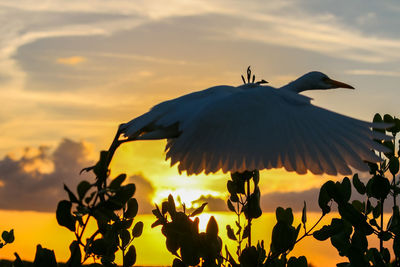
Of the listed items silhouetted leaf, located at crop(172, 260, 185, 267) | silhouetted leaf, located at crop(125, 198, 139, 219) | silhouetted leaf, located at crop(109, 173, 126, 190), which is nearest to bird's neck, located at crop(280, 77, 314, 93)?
silhouetted leaf, located at crop(125, 198, 139, 219)

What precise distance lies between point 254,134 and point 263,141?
2.6 inches

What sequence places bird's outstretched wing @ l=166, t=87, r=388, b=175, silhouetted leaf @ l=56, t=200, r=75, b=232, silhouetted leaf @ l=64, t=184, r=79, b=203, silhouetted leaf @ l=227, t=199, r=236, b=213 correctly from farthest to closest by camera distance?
silhouetted leaf @ l=227, t=199, r=236, b=213
bird's outstretched wing @ l=166, t=87, r=388, b=175
silhouetted leaf @ l=56, t=200, r=75, b=232
silhouetted leaf @ l=64, t=184, r=79, b=203

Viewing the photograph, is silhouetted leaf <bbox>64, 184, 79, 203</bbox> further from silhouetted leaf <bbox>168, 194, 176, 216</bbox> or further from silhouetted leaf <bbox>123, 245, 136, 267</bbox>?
silhouetted leaf <bbox>123, 245, 136, 267</bbox>

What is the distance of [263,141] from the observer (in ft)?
9.60

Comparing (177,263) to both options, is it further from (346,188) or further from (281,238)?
(346,188)

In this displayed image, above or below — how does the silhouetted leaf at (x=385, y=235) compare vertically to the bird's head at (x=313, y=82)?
below

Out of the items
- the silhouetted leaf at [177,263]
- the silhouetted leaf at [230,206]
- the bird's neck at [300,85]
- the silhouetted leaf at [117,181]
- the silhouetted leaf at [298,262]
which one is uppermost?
the bird's neck at [300,85]

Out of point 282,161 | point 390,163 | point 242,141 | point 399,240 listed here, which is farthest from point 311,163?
point 390,163

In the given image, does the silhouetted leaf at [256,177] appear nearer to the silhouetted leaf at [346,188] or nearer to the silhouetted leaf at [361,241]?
the silhouetted leaf at [346,188]

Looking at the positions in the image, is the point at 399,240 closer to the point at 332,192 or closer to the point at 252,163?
the point at 332,192

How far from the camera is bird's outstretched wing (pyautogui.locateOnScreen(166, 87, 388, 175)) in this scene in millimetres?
2891

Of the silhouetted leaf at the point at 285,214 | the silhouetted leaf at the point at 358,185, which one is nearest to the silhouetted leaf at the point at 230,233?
the silhouetted leaf at the point at 285,214

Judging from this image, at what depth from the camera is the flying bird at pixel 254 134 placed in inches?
114

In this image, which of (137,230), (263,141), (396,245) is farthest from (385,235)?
(137,230)
